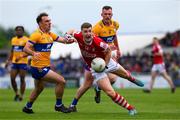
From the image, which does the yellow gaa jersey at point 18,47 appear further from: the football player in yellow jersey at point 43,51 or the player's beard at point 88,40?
the player's beard at point 88,40

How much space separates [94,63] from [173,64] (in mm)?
26567

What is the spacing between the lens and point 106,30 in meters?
18.7

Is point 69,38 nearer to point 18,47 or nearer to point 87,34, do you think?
point 87,34

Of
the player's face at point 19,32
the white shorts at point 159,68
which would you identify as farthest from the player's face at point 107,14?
the white shorts at point 159,68

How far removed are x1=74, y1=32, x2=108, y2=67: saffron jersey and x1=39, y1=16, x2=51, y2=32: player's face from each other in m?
0.89

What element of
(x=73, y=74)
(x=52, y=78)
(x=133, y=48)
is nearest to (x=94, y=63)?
(x=52, y=78)

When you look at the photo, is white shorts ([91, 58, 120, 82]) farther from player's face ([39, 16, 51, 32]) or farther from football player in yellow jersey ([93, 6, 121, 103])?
player's face ([39, 16, 51, 32])

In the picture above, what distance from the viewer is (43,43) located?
16391 millimetres

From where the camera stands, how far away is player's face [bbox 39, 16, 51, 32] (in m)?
16.5

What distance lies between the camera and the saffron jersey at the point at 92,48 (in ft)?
51.1

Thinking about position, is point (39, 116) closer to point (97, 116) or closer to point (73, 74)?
point (97, 116)

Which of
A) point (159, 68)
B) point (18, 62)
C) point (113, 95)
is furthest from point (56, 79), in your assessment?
point (159, 68)

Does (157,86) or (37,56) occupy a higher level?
(37,56)

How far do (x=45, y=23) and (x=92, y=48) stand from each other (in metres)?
1.56
